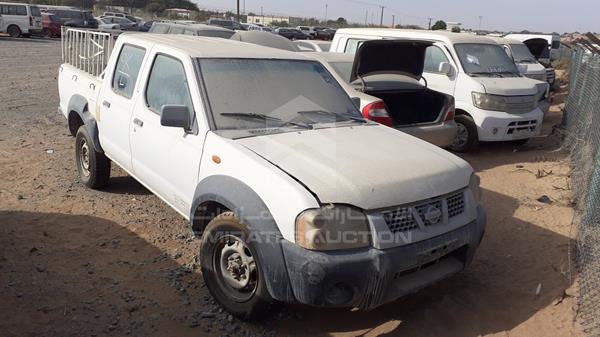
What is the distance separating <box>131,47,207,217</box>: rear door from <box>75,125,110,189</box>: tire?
46.4 inches

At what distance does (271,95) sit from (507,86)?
220 inches

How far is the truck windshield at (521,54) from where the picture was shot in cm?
1282

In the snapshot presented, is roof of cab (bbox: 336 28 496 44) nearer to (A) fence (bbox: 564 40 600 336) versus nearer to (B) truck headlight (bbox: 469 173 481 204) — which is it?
(A) fence (bbox: 564 40 600 336)

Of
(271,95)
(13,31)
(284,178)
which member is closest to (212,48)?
(271,95)

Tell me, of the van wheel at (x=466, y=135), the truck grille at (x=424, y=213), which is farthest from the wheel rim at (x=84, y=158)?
the van wheel at (x=466, y=135)

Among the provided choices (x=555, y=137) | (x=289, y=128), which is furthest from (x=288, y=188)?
(x=555, y=137)

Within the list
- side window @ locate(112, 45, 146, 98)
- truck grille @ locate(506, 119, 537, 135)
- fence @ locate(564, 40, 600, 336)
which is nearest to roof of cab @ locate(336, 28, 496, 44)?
truck grille @ locate(506, 119, 537, 135)

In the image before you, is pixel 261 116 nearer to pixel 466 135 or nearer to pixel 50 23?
pixel 466 135

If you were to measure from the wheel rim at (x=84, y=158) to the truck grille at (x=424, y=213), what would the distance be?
4.08 metres

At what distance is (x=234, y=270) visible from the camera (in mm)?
3432

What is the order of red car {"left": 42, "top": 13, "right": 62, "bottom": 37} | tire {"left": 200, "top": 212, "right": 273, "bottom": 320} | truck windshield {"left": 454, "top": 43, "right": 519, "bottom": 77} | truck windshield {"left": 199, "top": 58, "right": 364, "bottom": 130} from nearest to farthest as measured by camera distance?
tire {"left": 200, "top": 212, "right": 273, "bottom": 320} < truck windshield {"left": 199, "top": 58, "right": 364, "bottom": 130} < truck windshield {"left": 454, "top": 43, "right": 519, "bottom": 77} < red car {"left": 42, "top": 13, "right": 62, "bottom": 37}

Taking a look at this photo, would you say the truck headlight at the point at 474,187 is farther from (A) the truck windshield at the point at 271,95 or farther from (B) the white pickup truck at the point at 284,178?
(A) the truck windshield at the point at 271,95

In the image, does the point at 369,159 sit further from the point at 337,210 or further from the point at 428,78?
the point at 428,78

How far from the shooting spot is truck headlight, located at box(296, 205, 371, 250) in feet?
9.53
